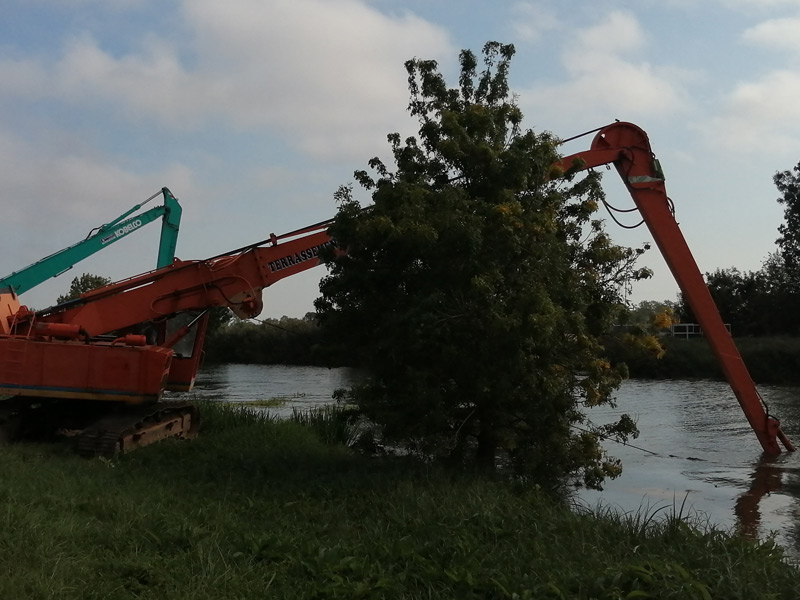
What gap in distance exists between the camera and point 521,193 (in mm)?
11586

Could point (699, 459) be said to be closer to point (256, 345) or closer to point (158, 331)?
point (158, 331)

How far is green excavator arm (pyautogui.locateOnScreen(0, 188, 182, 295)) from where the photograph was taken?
14.5 metres

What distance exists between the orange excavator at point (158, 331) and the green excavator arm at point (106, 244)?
0.85m

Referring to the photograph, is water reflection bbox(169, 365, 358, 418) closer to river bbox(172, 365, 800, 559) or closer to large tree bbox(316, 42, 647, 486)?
river bbox(172, 365, 800, 559)

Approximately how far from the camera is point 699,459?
15.8 metres

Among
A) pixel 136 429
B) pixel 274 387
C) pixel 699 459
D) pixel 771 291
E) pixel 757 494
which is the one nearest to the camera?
pixel 757 494

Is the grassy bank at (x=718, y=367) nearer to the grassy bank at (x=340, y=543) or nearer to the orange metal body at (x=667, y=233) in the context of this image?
the orange metal body at (x=667, y=233)

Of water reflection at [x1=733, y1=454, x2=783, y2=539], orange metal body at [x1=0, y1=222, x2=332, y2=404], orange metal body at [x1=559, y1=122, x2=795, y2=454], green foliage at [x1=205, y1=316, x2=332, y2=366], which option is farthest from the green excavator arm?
green foliage at [x1=205, y1=316, x2=332, y2=366]

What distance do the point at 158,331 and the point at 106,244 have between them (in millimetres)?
2262

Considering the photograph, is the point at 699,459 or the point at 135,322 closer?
the point at 135,322

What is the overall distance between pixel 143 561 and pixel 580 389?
6.40m

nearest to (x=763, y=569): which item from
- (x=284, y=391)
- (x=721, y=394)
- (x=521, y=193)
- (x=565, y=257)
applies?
(x=565, y=257)

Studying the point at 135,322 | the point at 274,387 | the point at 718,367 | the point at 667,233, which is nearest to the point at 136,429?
the point at 135,322

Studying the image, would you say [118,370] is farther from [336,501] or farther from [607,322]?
[607,322]
